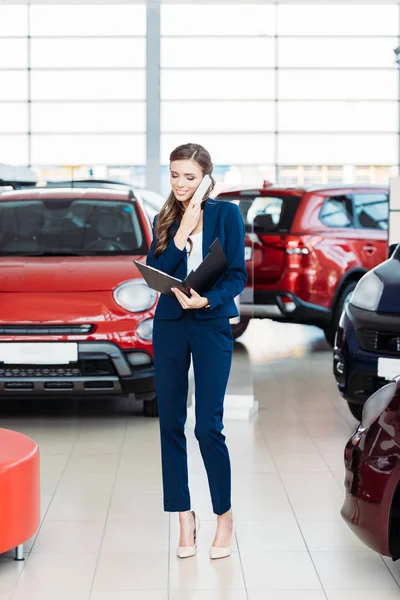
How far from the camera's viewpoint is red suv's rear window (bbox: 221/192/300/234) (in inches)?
367

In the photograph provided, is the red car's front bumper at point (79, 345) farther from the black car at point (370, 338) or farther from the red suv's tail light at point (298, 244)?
the red suv's tail light at point (298, 244)

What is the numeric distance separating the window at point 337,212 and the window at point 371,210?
9 centimetres

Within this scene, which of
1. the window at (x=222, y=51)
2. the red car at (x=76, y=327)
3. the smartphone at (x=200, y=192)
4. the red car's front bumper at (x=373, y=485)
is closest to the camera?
the red car's front bumper at (x=373, y=485)

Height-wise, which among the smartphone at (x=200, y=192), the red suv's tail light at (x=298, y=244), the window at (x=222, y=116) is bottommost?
the red suv's tail light at (x=298, y=244)

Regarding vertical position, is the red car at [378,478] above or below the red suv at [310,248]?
below

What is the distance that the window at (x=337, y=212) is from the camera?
372 inches

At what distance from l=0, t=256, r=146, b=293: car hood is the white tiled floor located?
838 mm


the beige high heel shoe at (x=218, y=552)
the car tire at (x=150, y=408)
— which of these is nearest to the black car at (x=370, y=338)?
the car tire at (x=150, y=408)

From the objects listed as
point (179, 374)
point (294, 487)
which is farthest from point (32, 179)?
point (179, 374)

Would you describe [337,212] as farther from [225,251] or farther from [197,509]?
[225,251]

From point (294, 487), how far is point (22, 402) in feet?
8.69

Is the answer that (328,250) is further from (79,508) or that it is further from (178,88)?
(178,88)

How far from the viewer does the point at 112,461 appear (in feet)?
18.1

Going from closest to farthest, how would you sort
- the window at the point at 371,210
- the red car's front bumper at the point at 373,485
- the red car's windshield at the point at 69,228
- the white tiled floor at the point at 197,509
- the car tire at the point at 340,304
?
the red car's front bumper at the point at 373,485, the white tiled floor at the point at 197,509, the red car's windshield at the point at 69,228, the car tire at the point at 340,304, the window at the point at 371,210
